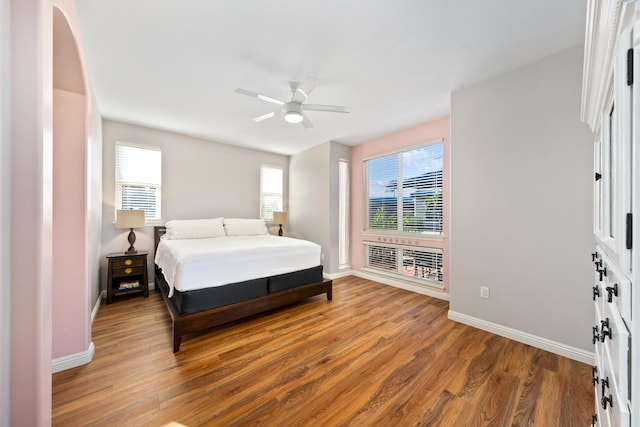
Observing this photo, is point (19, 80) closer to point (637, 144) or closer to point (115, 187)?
point (637, 144)

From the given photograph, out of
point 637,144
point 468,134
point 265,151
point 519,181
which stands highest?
point 265,151

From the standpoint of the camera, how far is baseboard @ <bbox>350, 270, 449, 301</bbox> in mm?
3426

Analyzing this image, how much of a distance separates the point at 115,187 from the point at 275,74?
3071 mm

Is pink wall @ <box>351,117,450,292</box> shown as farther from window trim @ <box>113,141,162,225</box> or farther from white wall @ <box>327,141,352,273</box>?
window trim @ <box>113,141,162,225</box>

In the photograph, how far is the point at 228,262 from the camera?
8.33 ft

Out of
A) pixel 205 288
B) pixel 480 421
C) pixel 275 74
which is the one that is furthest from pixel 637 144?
pixel 205 288

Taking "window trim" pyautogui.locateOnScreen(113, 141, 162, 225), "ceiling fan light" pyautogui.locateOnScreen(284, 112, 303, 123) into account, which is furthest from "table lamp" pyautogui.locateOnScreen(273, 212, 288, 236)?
"ceiling fan light" pyautogui.locateOnScreen(284, 112, 303, 123)

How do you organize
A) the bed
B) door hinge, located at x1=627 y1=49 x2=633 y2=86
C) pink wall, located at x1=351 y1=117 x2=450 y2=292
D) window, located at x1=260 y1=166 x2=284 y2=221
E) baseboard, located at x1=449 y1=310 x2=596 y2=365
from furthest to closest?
window, located at x1=260 y1=166 x2=284 y2=221 → pink wall, located at x1=351 y1=117 x2=450 y2=292 → the bed → baseboard, located at x1=449 y1=310 x2=596 y2=365 → door hinge, located at x1=627 y1=49 x2=633 y2=86

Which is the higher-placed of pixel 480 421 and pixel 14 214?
pixel 14 214

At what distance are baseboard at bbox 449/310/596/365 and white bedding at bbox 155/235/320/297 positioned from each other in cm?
190

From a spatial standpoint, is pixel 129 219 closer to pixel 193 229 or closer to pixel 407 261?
pixel 193 229

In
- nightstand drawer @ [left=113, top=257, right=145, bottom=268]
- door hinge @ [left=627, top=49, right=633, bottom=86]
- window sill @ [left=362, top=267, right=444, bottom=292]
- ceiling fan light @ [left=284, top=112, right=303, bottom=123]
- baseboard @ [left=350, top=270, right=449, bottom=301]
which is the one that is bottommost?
baseboard @ [left=350, top=270, right=449, bottom=301]

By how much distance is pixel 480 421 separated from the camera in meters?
1.41

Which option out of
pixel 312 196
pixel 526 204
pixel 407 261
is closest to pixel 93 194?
pixel 312 196
